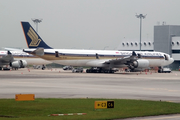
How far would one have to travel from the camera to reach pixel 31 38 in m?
62.2

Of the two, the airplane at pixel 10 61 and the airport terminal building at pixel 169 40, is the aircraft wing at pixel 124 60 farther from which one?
the airport terminal building at pixel 169 40

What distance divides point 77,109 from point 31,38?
46612mm

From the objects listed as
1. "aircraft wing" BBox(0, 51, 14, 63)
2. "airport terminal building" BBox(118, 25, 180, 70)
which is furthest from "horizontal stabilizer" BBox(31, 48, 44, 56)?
"airport terminal building" BBox(118, 25, 180, 70)

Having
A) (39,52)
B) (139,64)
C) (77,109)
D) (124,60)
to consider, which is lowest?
(77,109)

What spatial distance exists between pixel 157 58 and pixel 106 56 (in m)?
11.3

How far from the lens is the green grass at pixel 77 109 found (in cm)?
1474

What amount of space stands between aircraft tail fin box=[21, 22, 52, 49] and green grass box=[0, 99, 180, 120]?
4296 centimetres

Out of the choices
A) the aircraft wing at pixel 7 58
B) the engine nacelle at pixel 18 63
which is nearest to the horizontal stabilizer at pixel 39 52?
the aircraft wing at pixel 7 58

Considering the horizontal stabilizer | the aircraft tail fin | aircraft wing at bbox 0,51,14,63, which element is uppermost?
the aircraft tail fin

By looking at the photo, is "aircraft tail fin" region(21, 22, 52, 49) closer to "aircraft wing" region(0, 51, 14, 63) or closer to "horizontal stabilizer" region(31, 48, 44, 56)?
"horizontal stabilizer" region(31, 48, 44, 56)

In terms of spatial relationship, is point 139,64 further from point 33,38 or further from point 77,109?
point 77,109

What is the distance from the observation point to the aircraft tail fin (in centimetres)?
6184

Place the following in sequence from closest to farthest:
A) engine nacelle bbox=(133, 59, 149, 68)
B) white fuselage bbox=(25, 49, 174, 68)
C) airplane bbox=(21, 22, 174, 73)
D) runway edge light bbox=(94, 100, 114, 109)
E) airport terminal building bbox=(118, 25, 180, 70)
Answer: runway edge light bbox=(94, 100, 114, 109) → airplane bbox=(21, 22, 174, 73) → white fuselage bbox=(25, 49, 174, 68) → engine nacelle bbox=(133, 59, 149, 68) → airport terminal building bbox=(118, 25, 180, 70)

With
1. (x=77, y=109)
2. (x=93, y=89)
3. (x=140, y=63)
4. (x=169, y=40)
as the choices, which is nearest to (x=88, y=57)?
(x=140, y=63)
